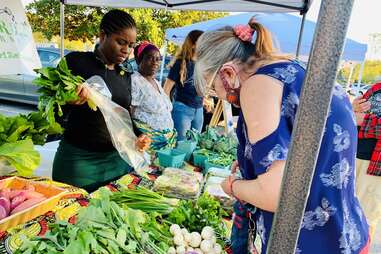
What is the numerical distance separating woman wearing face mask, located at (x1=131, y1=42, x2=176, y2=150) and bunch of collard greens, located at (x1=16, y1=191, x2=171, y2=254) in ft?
2.92

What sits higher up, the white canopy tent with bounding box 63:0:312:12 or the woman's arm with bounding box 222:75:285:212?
the white canopy tent with bounding box 63:0:312:12

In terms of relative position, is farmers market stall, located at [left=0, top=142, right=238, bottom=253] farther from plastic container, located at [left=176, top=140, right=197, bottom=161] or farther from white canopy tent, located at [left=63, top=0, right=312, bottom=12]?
white canopy tent, located at [left=63, top=0, right=312, bottom=12]

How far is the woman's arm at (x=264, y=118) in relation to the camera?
963mm

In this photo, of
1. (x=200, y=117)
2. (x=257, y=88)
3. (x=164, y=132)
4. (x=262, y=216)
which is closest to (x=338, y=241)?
(x=262, y=216)

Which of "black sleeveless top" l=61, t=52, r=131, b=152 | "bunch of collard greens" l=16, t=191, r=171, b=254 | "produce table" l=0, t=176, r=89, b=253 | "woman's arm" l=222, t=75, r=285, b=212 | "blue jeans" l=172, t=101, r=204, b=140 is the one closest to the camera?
"woman's arm" l=222, t=75, r=285, b=212

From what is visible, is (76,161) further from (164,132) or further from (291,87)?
(291,87)

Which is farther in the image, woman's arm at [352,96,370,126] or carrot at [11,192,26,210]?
woman's arm at [352,96,370,126]

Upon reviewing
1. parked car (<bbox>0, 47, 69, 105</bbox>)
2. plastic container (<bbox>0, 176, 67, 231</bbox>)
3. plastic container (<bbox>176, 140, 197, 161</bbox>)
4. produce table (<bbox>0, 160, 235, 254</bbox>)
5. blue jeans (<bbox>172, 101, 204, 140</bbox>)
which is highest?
plastic container (<bbox>0, 176, 67, 231</bbox>)

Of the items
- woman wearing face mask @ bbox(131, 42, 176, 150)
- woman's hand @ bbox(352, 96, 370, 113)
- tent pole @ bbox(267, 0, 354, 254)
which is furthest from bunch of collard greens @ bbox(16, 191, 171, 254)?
woman's hand @ bbox(352, 96, 370, 113)

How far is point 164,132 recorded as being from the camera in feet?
7.72

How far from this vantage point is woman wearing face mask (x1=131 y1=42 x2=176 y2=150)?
2.33 meters

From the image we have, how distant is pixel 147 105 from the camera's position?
98.6 inches

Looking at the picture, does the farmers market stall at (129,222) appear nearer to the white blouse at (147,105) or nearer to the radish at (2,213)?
the radish at (2,213)

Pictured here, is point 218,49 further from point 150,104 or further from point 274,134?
point 150,104
